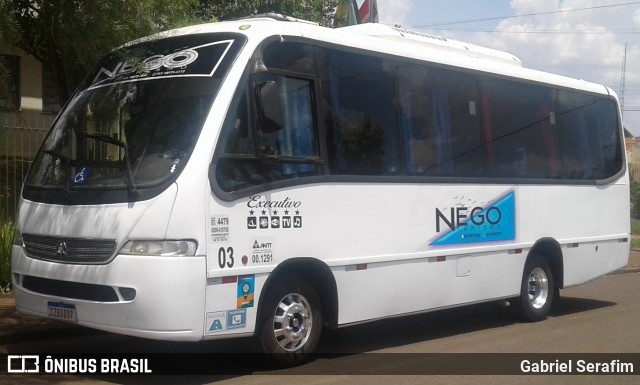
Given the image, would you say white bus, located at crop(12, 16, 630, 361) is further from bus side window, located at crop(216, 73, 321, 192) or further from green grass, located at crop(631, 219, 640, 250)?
green grass, located at crop(631, 219, 640, 250)

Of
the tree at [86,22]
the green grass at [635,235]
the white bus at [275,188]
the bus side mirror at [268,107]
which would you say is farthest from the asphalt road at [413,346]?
the green grass at [635,235]

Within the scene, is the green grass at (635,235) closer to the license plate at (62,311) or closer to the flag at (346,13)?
the flag at (346,13)

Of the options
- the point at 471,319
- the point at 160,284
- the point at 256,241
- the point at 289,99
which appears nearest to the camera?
the point at 160,284

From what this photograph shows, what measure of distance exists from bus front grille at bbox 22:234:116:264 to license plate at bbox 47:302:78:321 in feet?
1.31

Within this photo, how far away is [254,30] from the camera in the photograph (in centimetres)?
840

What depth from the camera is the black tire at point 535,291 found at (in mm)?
11922

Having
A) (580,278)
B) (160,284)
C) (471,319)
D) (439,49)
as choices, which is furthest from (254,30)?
(580,278)

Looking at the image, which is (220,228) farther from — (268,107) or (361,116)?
(361,116)

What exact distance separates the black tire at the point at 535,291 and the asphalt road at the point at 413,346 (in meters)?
0.19

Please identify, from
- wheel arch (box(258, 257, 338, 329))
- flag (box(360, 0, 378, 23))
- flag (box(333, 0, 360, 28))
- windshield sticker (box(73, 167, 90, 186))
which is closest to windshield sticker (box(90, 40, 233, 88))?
windshield sticker (box(73, 167, 90, 186))

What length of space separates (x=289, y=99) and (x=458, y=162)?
2.96m

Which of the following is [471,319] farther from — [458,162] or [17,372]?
[17,372]

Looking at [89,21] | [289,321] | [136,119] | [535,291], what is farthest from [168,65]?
[535,291]

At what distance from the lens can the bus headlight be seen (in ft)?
24.1
